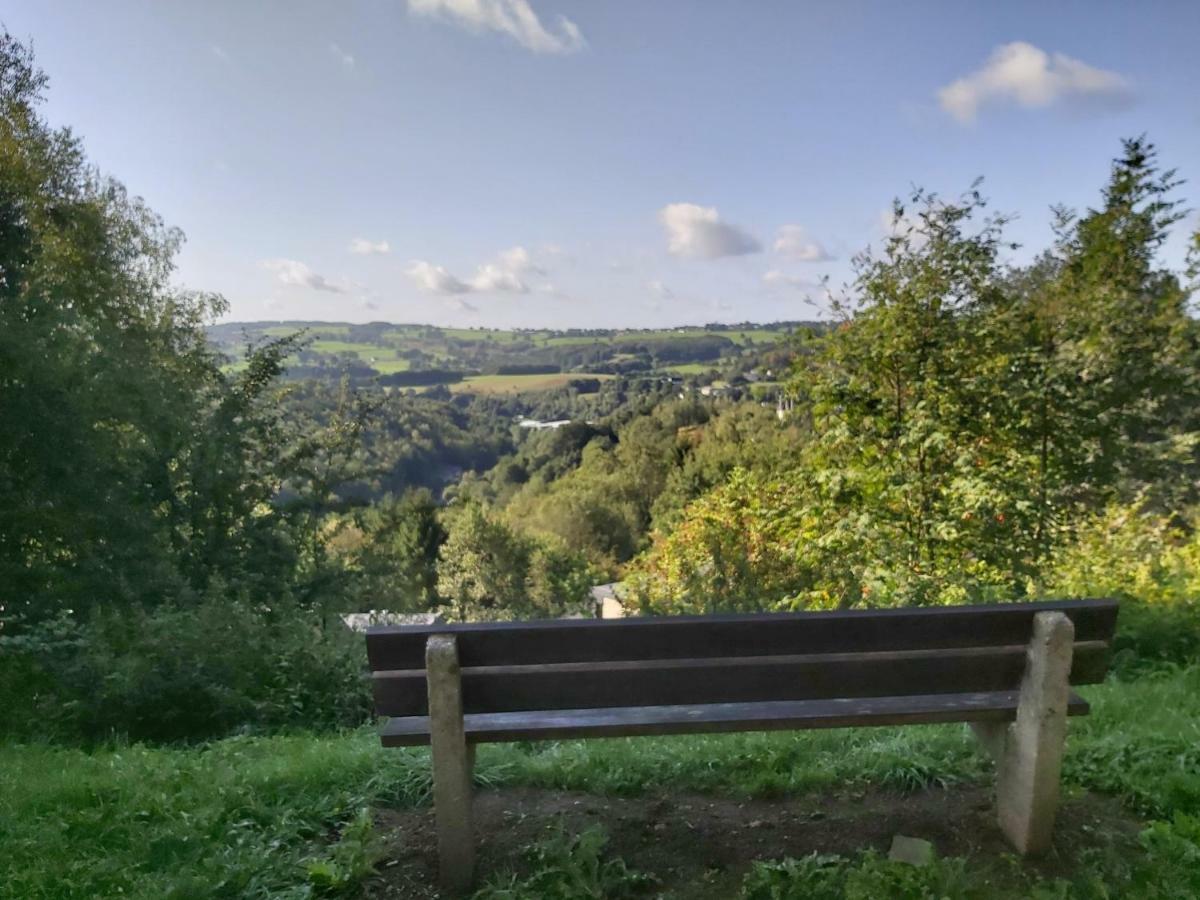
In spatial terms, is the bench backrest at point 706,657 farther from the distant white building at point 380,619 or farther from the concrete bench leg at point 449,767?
the distant white building at point 380,619

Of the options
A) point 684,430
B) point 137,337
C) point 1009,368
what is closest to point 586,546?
point 684,430

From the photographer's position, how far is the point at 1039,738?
97.9 inches

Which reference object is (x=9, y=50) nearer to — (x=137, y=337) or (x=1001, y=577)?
(x=137, y=337)

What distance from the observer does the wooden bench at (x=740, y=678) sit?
7.82ft

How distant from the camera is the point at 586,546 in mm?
48125

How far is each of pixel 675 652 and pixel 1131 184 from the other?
12.7 metres

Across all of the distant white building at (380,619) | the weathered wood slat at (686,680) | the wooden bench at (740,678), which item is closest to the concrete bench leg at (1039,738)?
the wooden bench at (740,678)

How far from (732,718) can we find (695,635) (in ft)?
1.01

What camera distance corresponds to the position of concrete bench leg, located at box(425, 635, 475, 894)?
7.72ft

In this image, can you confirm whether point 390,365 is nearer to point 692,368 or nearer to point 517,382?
point 517,382

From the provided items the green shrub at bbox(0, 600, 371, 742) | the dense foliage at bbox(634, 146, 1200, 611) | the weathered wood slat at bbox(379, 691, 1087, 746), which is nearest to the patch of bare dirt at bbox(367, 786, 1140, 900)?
the weathered wood slat at bbox(379, 691, 1087, 746)

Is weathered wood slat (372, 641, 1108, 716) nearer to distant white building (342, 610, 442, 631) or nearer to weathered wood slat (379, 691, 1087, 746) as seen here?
weathered wood slat (379, 691, 1087, 746)

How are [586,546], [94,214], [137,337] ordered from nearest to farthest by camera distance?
[94,214]
[137,337]
[586,546]

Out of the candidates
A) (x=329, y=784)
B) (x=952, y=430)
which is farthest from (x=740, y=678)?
(x=952, y=430)
